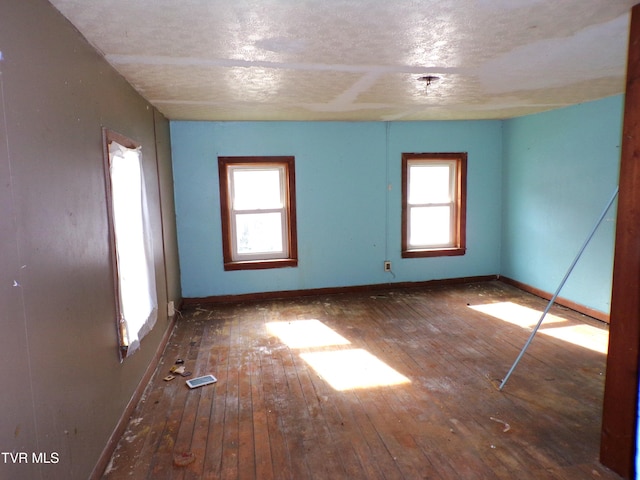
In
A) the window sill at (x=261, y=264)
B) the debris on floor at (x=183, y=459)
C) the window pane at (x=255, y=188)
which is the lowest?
the debris on floor at (x=183, y=459)

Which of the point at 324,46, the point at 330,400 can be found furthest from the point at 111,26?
the point at 330,400

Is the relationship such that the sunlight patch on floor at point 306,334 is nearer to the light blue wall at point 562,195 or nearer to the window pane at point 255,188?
the window pane at point 255,188

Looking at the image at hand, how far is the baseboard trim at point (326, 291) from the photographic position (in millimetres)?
5363

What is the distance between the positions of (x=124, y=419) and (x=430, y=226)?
14.9 feet

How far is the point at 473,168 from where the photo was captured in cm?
587

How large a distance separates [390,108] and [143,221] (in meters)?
2.79

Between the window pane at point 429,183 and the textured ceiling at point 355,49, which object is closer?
the textured ceiling at point 355,49

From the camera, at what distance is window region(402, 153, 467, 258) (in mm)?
5805

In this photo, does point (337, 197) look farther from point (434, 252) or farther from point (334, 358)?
point (334, 358)

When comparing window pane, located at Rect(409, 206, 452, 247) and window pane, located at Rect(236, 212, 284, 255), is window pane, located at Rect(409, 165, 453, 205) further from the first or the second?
window pane, located at Rect(236, 212, 284, 255)

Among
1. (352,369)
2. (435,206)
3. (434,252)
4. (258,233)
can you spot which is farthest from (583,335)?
(258,233)

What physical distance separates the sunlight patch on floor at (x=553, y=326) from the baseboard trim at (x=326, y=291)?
957 millimetres

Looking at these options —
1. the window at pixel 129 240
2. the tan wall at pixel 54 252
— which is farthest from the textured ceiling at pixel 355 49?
the window at pixel 129 240

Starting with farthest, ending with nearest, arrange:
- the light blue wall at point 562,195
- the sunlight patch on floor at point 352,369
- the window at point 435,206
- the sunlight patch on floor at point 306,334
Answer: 1. the window at point 435,206
2. the light blue wall at point 562,195
3. the sunlight patch on floor at point 306,334
4. the sunlight patch on floor at point 352,369
